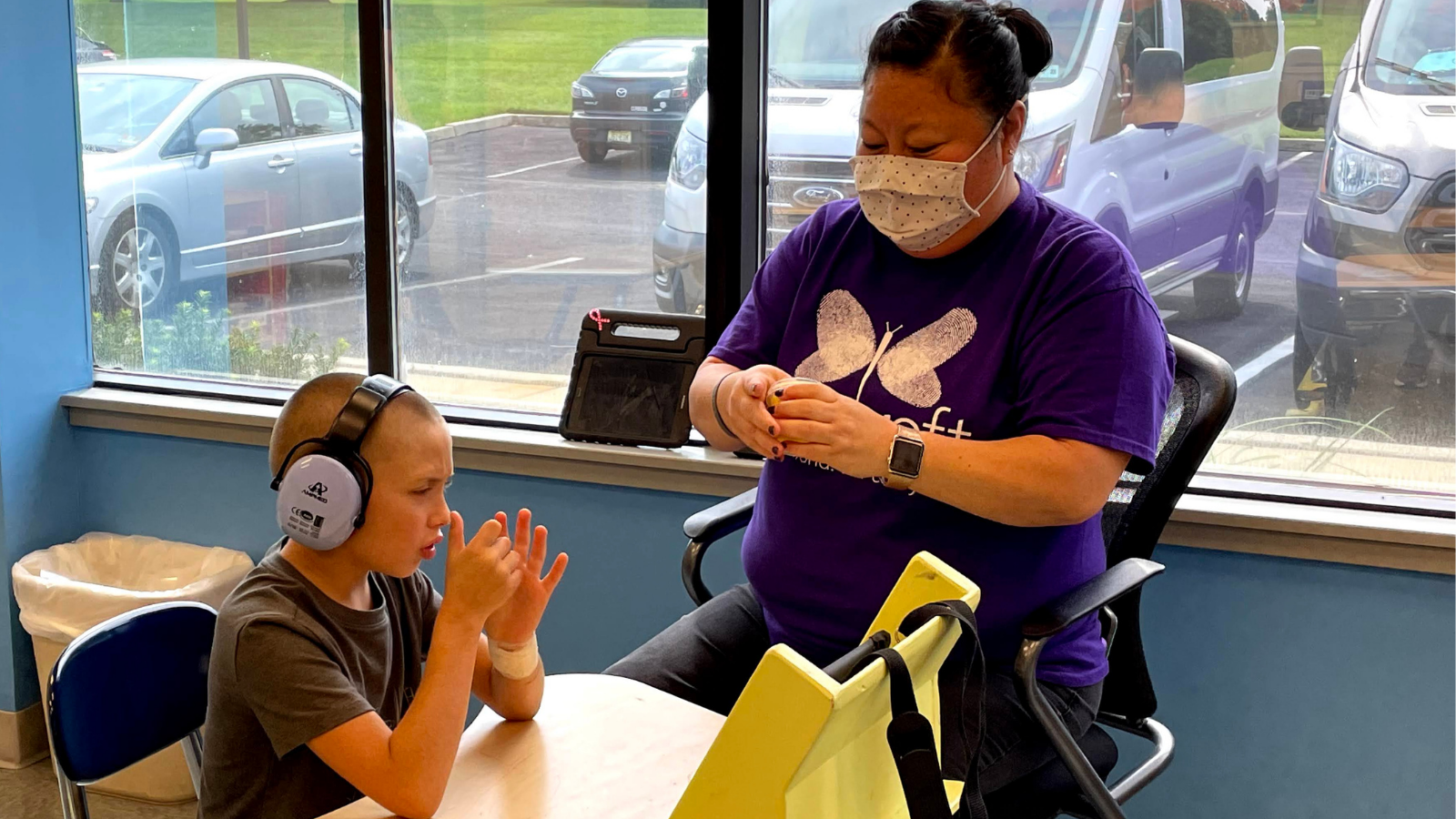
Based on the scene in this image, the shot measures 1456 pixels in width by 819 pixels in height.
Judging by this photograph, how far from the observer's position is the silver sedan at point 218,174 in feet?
9.86

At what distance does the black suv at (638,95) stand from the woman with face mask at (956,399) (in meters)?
1.00

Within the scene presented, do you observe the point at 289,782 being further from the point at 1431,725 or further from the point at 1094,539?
the point at 1431,725

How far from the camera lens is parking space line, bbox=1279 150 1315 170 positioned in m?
2.31

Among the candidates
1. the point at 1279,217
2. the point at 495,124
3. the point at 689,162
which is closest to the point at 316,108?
the point at 495,124

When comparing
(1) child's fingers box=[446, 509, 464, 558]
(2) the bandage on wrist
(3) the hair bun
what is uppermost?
(3) the hair bun

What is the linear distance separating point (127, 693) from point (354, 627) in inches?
14.3

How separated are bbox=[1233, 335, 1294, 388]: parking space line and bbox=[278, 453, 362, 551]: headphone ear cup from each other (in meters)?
1.65

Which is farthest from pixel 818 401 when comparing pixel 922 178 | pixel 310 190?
pixel 310 190

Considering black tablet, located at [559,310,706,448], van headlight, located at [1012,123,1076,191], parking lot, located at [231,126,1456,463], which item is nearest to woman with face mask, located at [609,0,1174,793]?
van headlight, located at [1012,123,1076,191]

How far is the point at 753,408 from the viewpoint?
5.64 ft

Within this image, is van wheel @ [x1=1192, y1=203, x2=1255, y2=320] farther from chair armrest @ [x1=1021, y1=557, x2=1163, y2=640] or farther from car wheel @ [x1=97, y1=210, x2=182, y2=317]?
car wheel @ [x1=97, y1=210, x2=182, y2=317]

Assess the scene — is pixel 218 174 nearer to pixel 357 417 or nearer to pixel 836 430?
pixel 357 417

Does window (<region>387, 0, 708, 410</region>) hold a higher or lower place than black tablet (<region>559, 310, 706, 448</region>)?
higher

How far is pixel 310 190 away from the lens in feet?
10.00
